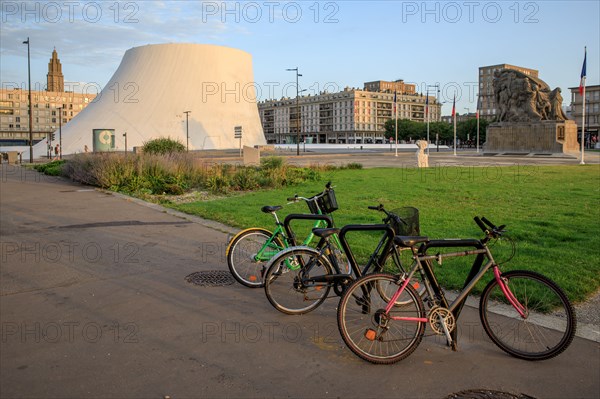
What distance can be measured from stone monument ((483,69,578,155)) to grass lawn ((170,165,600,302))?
81.9ft

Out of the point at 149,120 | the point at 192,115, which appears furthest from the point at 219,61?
the point at 149,120

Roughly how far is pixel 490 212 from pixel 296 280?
6.47 metres

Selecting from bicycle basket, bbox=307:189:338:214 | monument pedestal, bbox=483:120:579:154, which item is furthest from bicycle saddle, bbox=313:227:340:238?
monument pedestal, bbox=483:120:579:154

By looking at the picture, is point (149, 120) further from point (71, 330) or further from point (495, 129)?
point (71, 330)

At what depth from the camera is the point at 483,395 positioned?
3.23 m

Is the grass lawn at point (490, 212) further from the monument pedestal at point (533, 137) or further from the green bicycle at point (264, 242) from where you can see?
the monument pedestal at point (533, 137)

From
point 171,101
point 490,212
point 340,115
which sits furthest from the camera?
point 340,115

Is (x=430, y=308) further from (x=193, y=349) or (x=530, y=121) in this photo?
(x=530, y=121)

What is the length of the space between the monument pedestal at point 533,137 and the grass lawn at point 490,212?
2465 cm

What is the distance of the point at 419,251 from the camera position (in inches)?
153

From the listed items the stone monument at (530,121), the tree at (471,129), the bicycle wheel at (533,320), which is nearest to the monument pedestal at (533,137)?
the stone monument at (530,121)

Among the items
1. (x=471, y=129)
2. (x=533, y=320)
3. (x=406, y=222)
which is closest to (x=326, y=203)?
(x=406, y=222)

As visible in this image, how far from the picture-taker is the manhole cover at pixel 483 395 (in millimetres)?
3197

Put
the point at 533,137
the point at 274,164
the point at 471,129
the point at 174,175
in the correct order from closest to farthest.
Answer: the point at 174,175, the point at 274,164, the point at 533,137, the point at 471,129
